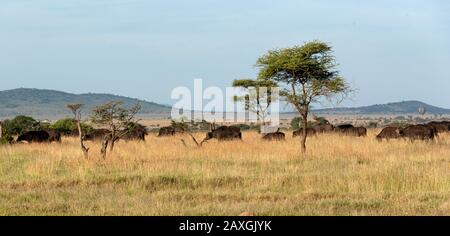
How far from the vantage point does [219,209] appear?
9477mm

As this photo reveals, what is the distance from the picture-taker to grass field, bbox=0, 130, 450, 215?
9711 mm

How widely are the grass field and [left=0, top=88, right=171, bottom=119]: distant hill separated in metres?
130

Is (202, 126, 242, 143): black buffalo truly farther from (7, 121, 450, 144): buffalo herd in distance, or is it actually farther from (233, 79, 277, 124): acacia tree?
(233, 79, 277, 124): acacia tree

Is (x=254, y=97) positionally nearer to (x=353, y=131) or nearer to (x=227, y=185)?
(x=353, y=131)

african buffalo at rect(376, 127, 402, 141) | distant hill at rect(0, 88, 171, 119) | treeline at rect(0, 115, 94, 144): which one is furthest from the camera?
distant hill at rect(0, 88, 171, 119)

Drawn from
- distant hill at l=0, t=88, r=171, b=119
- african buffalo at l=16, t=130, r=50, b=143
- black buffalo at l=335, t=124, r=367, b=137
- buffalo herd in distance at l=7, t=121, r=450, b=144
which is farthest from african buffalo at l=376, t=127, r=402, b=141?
distant hill at l=0, t=88, r=171, b=119

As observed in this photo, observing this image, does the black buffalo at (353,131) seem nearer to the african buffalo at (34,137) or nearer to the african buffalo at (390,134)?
the african buffalo at (390,134)

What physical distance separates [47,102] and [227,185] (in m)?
164

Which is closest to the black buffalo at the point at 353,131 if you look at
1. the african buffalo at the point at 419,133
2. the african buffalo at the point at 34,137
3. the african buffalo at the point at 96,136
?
the african buffalo at the point at 419,133

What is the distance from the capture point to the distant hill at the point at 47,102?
150625 millimetres

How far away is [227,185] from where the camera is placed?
12555 millimetres

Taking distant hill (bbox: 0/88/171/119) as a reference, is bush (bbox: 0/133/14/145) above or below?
below
